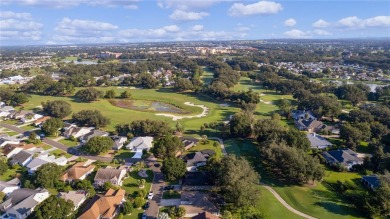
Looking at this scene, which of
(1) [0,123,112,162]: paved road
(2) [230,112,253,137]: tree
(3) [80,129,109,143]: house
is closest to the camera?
(1) [0,123,112,162]: paved road

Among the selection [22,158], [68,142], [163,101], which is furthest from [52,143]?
[163,101]

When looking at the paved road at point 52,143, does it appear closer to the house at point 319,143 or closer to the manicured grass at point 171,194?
the manicured grass at point 171,194

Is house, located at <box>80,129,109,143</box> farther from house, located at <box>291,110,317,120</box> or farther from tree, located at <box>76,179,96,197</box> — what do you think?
house, located at <box>291,110,317,120</box>

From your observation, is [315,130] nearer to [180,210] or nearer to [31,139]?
[180,210]

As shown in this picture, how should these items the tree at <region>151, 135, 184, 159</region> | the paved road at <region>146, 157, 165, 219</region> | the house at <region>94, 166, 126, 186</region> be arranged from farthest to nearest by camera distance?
the tree at <region>151, 135, 184, 159</region> → the house at <region>94, 166, 126, 186</region> → the paved road at <region>146, 157, 165, 219</region>

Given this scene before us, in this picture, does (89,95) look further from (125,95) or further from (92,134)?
(92,134)

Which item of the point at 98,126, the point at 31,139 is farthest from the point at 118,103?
the point at 31,139

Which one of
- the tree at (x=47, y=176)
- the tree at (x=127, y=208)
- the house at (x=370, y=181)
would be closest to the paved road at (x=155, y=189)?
the tree at (x=127, y=208)

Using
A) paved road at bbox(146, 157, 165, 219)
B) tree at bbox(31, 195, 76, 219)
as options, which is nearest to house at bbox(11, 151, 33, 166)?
tree at bbox(31, 195, 76, 219)
